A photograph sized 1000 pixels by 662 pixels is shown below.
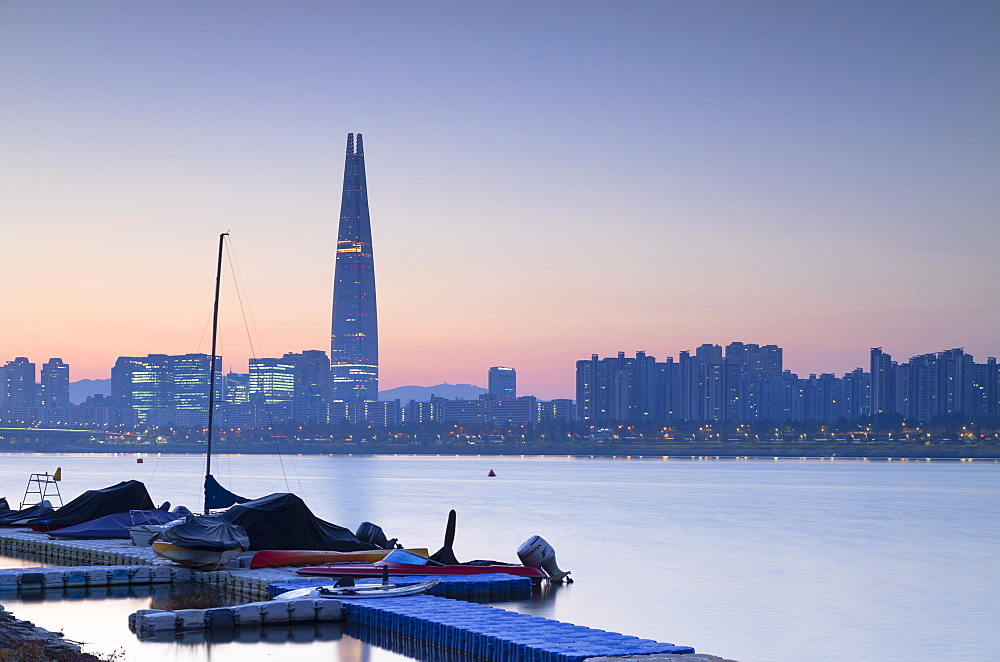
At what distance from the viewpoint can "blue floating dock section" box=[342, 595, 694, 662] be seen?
1968 centimetres

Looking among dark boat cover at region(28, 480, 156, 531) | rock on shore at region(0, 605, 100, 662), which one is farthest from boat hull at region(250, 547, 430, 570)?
dark boat cover at region(28, 480, 156, 531)

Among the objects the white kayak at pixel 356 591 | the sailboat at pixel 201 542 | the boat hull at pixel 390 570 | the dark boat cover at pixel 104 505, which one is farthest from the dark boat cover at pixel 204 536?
the dark boat cover at pixel 104 505

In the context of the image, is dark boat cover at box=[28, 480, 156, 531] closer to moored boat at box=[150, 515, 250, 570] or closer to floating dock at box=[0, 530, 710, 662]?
floating dock at box=[0, 530, 710, 662]

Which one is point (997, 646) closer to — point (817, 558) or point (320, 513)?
point (817, 558)

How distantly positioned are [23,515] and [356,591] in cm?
2651

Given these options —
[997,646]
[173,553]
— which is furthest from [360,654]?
[997,646]

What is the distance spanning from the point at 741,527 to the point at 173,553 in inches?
1734

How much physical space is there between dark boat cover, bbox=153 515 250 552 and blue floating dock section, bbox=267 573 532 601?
3.25 metres

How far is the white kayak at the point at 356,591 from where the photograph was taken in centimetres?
2647

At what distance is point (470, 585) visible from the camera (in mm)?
30766

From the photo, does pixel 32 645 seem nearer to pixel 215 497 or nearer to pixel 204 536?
pixel 204 536

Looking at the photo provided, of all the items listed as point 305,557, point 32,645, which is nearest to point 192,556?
point 305,557

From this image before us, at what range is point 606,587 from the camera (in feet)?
128

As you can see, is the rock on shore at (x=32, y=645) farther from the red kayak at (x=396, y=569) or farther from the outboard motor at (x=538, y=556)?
the outboard motor at (x=538, y=556)
